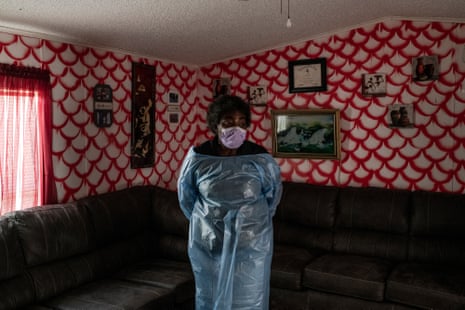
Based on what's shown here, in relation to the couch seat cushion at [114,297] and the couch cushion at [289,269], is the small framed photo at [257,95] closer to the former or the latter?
the couch cushion at [289,269]

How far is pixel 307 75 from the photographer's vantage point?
399cm

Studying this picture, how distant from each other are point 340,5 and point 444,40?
3.17 feet

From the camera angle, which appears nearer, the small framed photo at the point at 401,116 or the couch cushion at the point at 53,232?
the couch cushion at the point at 53,232

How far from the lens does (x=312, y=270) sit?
3.04 m

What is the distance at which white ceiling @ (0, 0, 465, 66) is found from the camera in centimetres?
271

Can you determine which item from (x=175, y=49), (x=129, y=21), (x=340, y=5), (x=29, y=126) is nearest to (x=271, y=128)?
(x=175, y=49)

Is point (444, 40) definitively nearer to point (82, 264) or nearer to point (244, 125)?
point (244, 125)

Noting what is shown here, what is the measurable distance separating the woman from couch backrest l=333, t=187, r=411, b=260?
129 centimetres

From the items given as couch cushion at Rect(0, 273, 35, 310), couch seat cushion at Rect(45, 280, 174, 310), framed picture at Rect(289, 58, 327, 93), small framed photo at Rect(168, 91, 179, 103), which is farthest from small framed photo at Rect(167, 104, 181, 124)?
couch cushion at Rect(0, 273, 35, 310)

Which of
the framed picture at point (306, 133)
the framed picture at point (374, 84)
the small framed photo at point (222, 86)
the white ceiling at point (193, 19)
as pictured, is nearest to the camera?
the white ceiling at point (193, 19)

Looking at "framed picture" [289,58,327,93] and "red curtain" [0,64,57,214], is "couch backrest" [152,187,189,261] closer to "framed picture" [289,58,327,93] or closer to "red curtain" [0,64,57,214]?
"red curtain" [0,64,57,214]

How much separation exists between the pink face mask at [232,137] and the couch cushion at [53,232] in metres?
1.25

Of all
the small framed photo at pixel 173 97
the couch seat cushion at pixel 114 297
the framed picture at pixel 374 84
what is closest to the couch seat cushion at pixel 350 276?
the couch seat cushion at pixel 114 297

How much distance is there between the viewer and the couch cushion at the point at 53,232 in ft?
8.42
